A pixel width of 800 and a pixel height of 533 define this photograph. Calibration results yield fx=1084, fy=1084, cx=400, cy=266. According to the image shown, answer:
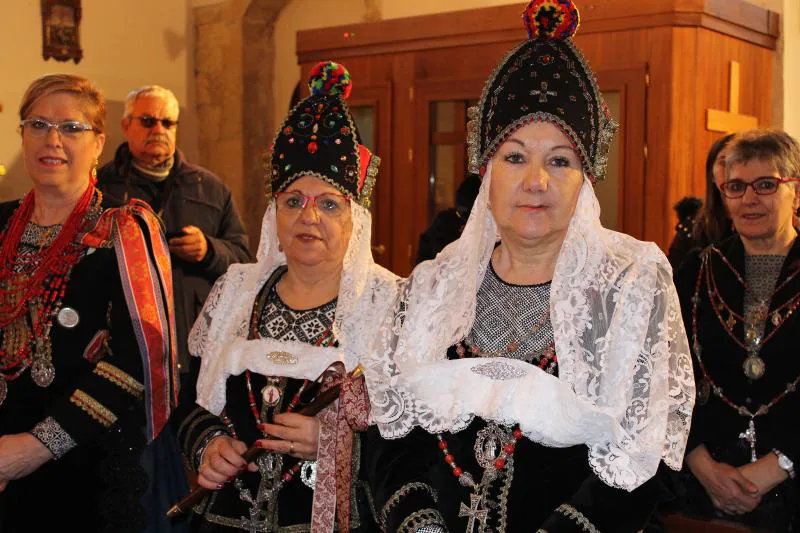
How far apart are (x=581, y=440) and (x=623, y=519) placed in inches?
6.9

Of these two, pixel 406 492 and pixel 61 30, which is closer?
pixel 406 492

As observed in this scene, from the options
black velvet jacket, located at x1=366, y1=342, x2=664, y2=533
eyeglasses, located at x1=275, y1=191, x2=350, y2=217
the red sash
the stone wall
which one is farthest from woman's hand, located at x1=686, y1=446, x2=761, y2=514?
the stone wall

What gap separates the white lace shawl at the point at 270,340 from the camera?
268 centimetres

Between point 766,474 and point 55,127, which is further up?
point 55,127

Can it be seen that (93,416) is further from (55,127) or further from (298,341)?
(55,127)

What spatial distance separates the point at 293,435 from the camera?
2572mm

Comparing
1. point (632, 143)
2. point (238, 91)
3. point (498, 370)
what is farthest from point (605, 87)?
point (238, 91)

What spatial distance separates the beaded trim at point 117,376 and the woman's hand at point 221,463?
36 cm

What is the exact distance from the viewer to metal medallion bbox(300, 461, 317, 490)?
2643 mm

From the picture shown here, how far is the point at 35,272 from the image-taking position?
2.93 meters

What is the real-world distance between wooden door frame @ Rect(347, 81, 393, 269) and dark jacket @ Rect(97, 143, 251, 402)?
4.06ft

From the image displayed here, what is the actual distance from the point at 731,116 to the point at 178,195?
2629 millimetres

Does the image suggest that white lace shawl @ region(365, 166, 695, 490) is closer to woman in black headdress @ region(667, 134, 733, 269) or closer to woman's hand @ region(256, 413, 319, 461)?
woman's hand @ region(256, 413, 319, 461)

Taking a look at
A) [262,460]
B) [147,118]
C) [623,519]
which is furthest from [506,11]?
[623,519]
